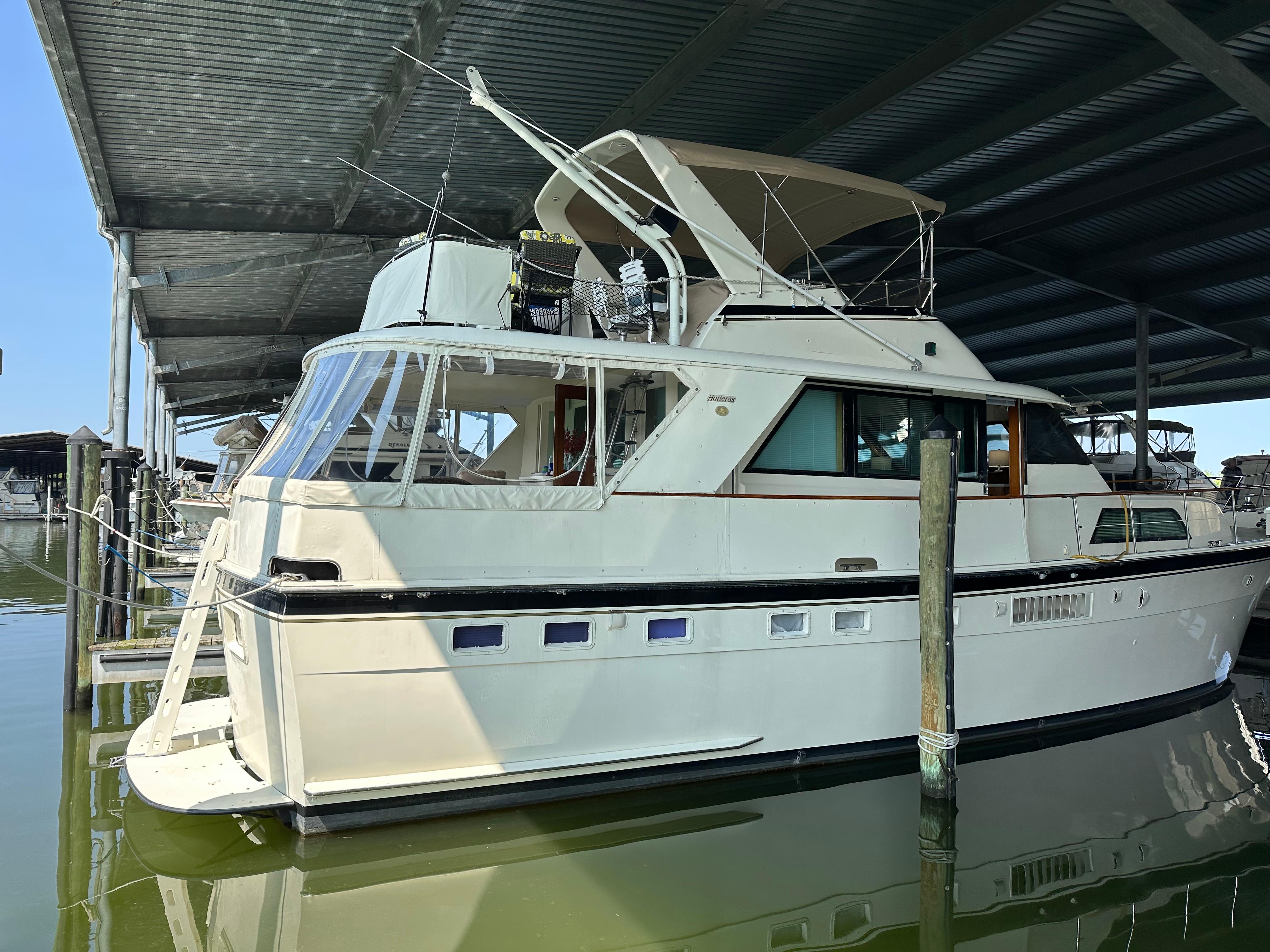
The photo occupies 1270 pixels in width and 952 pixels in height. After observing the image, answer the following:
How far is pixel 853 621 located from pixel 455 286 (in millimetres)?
3503

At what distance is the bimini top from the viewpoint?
6.41m

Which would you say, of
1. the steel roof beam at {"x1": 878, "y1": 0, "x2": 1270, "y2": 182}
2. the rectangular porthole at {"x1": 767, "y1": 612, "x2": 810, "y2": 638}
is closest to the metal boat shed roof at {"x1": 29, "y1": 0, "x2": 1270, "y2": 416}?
the steel roof beam at {"x1": 878, "y1": 0, "x2": 1270, "y2": 182}

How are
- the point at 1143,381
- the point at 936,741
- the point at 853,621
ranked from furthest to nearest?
the point at 1143,381, the point at 853,621, the point at 936,741

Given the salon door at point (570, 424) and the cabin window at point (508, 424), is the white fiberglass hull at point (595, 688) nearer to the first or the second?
the cabin window at point (508, 424)

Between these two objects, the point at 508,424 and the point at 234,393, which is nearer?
the point at 508,424

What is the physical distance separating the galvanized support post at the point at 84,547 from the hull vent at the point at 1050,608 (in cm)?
752

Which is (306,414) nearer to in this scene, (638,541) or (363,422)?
(363,422)

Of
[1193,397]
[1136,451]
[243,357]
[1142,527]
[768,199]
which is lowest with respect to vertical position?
[1142,527]

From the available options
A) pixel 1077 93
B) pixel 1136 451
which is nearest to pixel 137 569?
pixel 1077 93

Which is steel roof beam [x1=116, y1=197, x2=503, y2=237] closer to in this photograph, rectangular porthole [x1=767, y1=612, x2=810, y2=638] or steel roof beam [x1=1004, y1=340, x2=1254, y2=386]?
rectangular porthole [x1=767, y1=612, x2=810, y2=638]

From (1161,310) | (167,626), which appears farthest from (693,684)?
(1161,310)

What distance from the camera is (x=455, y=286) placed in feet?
18.9

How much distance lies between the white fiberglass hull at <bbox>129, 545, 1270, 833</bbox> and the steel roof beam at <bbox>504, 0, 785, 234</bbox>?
523 cm

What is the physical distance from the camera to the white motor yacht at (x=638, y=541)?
4801mm
